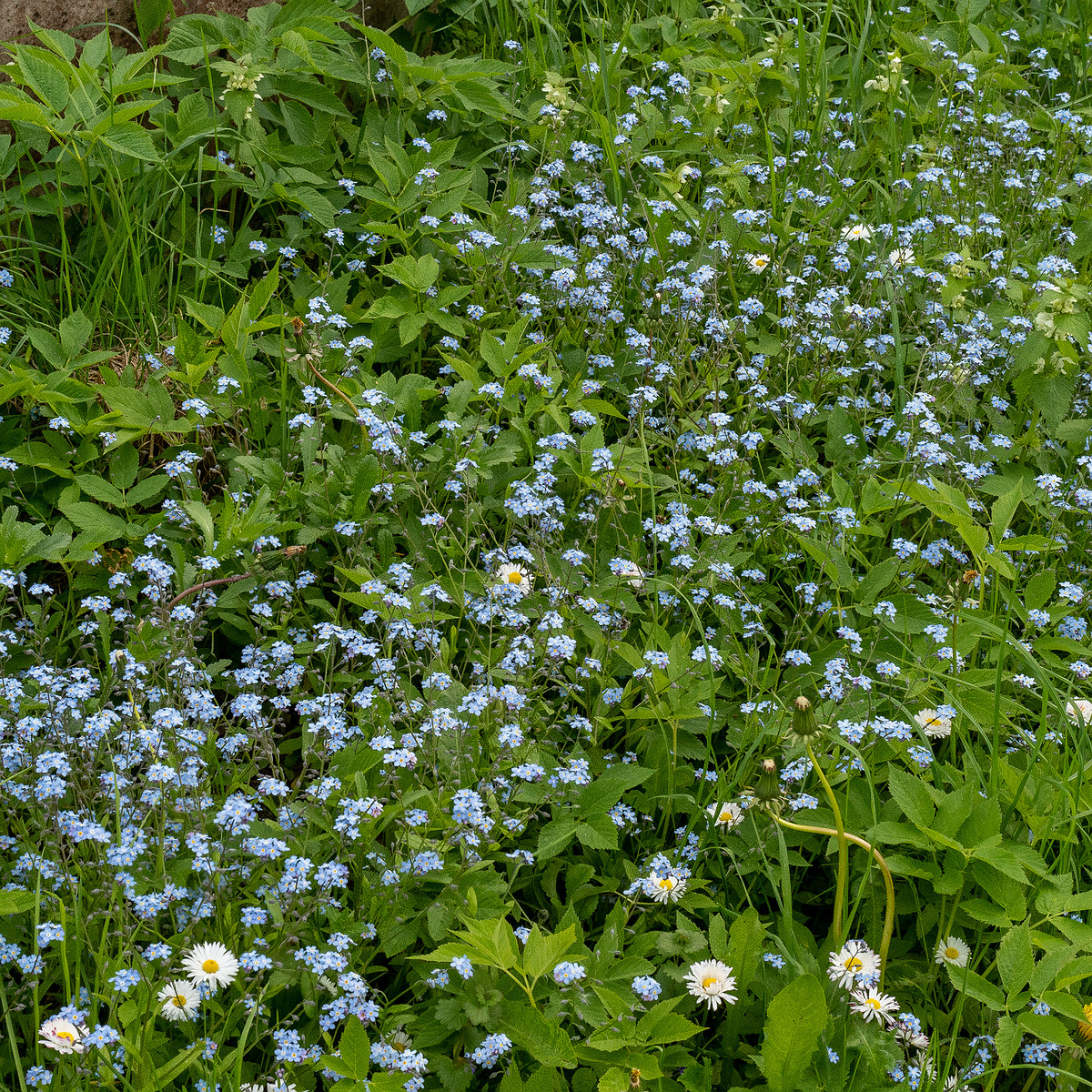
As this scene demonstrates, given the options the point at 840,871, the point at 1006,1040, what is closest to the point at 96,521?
the point at 840,871

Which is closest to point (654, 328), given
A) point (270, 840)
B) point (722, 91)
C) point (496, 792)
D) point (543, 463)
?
point (543, 463)

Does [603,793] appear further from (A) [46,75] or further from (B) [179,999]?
(A) [46,75]

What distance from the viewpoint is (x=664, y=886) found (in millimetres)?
2354

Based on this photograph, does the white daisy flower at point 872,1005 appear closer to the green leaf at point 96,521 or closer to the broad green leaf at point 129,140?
the green leaf at point 96,521

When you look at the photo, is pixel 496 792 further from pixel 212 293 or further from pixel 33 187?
pixel 33 187

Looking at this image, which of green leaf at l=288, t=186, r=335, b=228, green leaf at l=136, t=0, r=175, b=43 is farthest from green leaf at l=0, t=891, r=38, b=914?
green leaf at l=136, t=0, r=175, b=43

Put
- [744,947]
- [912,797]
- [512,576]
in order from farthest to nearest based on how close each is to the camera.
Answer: [512,576]
[912,797]
[744,947]

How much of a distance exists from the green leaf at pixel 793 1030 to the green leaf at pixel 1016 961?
0.39 m

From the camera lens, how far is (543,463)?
123 inches

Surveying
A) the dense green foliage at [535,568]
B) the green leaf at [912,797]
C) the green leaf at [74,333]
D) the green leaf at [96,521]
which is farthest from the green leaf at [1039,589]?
the green leaf at [74,333]

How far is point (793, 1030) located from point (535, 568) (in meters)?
1.32

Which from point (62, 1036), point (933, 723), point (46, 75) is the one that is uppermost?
point (46, 75)

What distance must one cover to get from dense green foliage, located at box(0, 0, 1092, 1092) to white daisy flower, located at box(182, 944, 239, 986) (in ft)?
0.04

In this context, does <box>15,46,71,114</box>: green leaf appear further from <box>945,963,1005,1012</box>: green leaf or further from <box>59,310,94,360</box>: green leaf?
<box>945,963,1005,1012</box>: green leaf
